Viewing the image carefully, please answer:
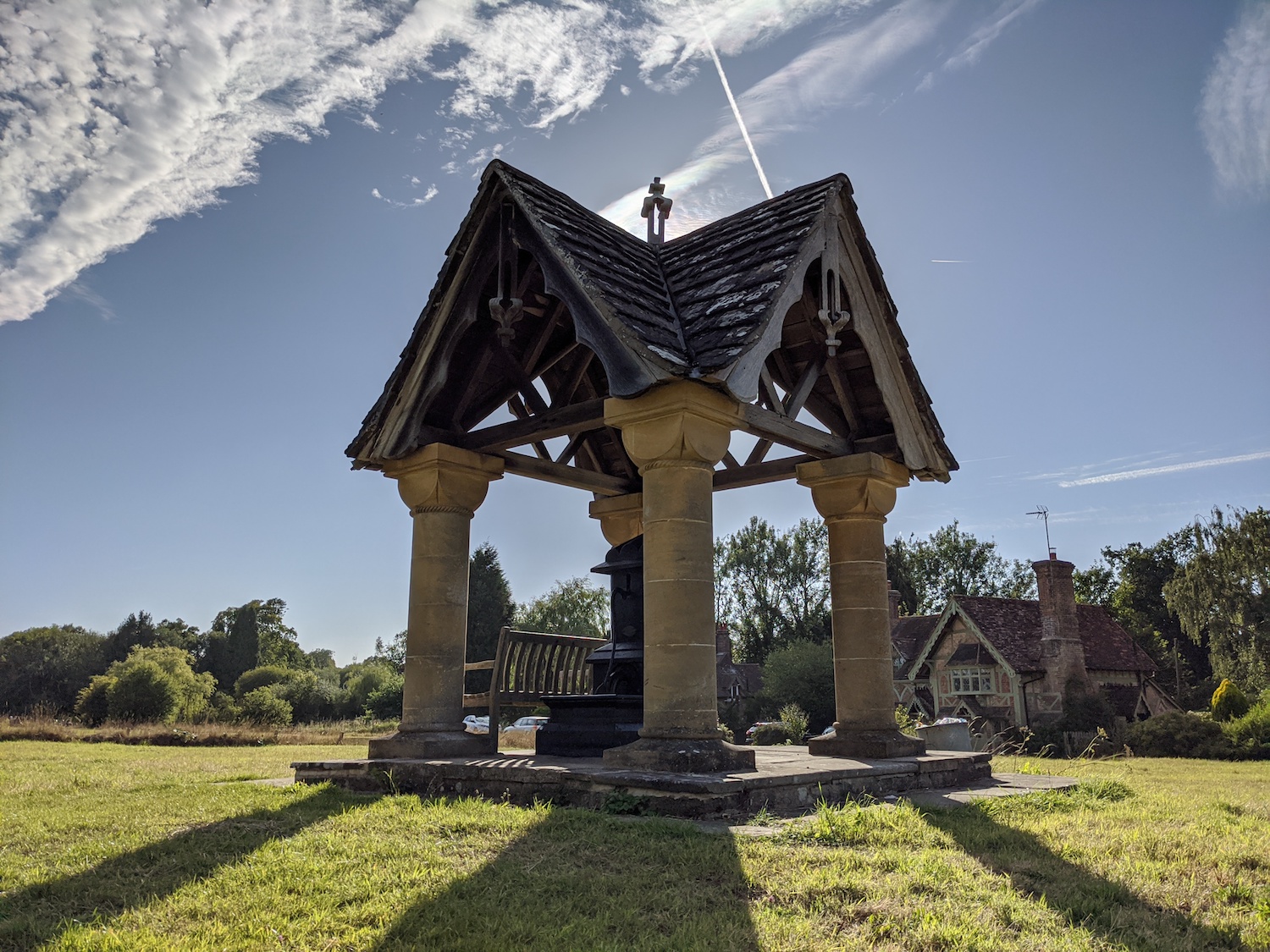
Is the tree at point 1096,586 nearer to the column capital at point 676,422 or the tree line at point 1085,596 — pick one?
the tree line at point 1085,596

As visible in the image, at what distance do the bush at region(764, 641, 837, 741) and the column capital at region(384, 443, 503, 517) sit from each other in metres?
27.2

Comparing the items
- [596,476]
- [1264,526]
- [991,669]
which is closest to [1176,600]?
[1264,526]

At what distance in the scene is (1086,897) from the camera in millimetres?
4445

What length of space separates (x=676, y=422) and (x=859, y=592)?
351 cm

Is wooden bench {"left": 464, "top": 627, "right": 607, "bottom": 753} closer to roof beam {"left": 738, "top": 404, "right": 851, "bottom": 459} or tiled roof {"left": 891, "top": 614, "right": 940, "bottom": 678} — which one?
roof beam {"left": 738, "top": 404, "right": 851, "bottom": 459}

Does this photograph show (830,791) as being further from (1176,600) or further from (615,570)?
(1176,600)

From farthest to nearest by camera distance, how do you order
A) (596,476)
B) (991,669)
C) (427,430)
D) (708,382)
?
1. (991,669)
2. (596,476)
3. (427,430)
4. (708,382)

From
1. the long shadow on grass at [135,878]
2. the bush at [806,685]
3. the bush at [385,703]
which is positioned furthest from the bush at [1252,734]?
the bush at [385,703]

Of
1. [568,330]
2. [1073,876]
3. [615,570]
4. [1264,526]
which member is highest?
[1264,526]

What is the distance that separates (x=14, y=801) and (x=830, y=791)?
664 centimetres

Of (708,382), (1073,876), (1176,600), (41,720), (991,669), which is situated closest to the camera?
(1073,876)

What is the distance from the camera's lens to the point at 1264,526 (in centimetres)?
3884

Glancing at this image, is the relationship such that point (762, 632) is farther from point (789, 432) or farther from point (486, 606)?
point (789, 432)

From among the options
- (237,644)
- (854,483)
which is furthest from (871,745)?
(237,644)
